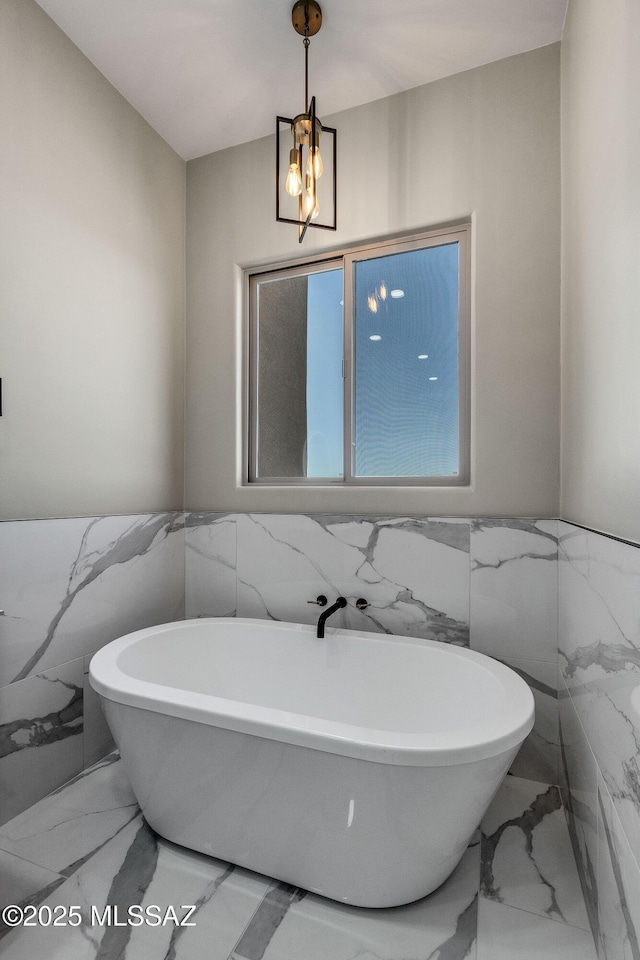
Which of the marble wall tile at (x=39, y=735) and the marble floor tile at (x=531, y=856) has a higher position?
the marble wall tile at (x=39, y=735)

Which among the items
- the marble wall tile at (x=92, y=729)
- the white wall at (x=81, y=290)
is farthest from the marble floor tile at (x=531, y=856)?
the white wall at (x=81, y=290)

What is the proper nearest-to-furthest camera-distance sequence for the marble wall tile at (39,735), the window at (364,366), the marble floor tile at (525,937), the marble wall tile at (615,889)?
1. the marble wall tile at (615,889)
2. the marble floor tile at (525,937)
3. the marble wall tile at (39,735)
4. the window at (364,366)

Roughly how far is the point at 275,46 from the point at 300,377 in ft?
4.22

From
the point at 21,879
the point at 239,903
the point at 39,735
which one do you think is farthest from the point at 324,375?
the point at 21,879

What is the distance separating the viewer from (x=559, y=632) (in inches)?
69.2

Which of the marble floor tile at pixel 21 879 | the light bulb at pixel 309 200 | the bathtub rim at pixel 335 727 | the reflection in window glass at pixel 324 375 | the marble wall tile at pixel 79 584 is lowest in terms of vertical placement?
the marble floor tile at pixel 21 879

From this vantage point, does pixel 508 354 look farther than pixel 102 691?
Result: Yes

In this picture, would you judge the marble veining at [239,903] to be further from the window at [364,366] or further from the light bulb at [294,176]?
the light bulb at [294,176]

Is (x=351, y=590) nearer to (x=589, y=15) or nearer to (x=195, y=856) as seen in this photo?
(x=195, y=856)

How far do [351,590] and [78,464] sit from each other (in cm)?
123

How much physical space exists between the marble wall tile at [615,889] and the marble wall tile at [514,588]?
2.39ft

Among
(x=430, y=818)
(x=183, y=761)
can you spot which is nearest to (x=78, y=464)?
(x=183, y=761)

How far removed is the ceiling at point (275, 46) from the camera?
67.3 inches

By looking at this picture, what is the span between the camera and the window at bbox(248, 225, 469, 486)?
6.87ft
